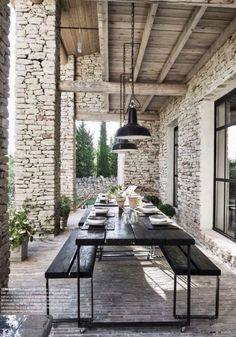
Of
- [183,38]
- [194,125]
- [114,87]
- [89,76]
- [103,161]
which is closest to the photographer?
[183,38]

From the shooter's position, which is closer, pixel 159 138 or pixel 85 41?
pixel 85 41

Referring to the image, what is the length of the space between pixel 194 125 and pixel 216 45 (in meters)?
1.50

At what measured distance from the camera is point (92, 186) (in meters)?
14.2

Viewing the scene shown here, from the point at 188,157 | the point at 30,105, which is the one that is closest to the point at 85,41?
the point at 30,105

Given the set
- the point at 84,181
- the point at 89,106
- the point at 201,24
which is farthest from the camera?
the point at 84,181

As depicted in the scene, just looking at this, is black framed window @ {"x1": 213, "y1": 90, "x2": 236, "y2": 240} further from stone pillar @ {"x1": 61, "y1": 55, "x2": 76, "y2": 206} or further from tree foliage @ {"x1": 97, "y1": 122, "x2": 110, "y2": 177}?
tree foliage @ {"x1": 97, "y1": 122, "x2": 110, "y2": 177}

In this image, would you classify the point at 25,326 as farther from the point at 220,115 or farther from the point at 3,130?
the point at 220,115

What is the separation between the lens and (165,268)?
153 inches

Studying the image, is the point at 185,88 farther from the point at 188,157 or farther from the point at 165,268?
the point at 165,268

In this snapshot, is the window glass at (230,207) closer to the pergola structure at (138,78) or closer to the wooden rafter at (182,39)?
the pergola structure at (138,78)

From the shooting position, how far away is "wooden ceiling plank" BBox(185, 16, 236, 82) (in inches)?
146

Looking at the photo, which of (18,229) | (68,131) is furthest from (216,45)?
(68,131)

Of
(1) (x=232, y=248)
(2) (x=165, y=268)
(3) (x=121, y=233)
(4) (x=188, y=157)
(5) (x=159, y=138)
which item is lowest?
(2) (x=165, y=268)

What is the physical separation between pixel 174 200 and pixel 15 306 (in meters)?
5.89
